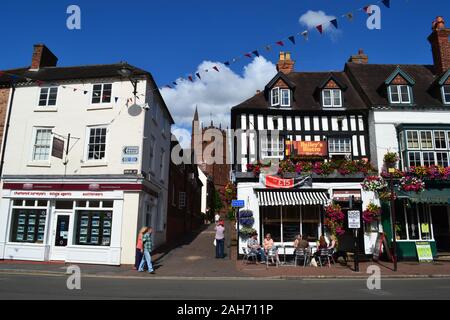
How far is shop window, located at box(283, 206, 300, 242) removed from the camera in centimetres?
1716

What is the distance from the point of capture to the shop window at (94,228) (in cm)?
1603

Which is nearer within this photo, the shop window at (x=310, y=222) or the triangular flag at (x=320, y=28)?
the triangular flag at (x=320, y=28)

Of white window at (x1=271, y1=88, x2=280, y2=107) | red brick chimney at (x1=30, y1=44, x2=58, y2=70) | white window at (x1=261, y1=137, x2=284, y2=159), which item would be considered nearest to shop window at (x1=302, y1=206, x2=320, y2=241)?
white window at (x1=261, y1=137, x2=284, y2=159)

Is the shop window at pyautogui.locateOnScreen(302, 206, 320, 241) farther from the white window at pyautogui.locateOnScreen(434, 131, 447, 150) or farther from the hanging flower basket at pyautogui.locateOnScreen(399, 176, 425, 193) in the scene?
the white window at pyautogui.locateOnScreen(434, 131, 447, 150)

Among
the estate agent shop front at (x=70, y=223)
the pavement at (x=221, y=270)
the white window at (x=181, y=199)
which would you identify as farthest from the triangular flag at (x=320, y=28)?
the white window at (x=181, y=199)

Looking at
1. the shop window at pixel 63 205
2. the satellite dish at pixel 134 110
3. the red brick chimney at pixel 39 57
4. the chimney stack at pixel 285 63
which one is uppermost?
the chimney stack at pixel 285 63

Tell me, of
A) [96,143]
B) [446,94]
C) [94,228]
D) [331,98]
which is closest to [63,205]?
[94,228]

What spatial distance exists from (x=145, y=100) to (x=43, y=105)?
5.27 metres

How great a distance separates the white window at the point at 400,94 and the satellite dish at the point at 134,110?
43.3 feet

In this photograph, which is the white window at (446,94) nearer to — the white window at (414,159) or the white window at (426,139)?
the white window at (426,139)

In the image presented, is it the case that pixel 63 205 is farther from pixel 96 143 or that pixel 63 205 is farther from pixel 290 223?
pixel 290 223

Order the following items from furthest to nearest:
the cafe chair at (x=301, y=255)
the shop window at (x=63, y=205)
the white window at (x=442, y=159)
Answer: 1. the white window at (x=442, y=159)
2. the shop window at (x=63, y=205)
3. the cafe chair at (x=301, y=255)

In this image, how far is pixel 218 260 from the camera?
16.7m
